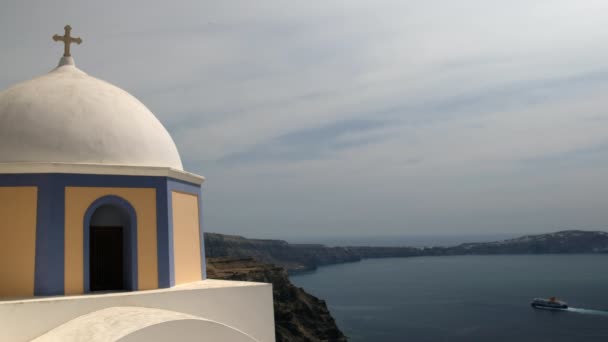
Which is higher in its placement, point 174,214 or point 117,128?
point 117,128

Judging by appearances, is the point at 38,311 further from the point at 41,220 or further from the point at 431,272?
the point at 431,272

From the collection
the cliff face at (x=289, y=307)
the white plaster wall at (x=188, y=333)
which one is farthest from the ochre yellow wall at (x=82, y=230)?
the cliff face at (x=289, y=307)

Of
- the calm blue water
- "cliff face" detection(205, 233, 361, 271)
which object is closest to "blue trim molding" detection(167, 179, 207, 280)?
the calm blue water

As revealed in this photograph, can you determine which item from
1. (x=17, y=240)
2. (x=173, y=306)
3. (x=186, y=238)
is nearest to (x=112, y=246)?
(x=186, y=238)

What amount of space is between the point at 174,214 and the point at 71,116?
1931mm

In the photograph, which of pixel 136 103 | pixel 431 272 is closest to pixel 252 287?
pixel 136 103

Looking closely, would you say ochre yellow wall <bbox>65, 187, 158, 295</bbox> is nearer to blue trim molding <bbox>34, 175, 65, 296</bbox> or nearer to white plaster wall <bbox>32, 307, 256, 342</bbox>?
blue trim molding <bbox>34, 175, 65, 296</bbox>

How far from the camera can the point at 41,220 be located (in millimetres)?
6473

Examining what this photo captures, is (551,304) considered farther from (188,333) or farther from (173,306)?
(188,333)

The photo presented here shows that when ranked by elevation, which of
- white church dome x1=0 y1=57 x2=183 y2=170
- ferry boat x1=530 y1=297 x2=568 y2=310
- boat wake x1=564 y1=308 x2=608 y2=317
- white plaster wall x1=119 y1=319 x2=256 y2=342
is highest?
white church dome x1=0 y1=57 x2=183 y2=170

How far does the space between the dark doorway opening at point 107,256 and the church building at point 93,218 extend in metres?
0.01

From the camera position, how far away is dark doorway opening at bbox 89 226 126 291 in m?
7.09

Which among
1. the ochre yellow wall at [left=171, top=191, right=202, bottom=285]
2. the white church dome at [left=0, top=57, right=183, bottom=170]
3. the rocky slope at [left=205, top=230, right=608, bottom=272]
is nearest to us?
the white church dome at [left=0, top=57, right=183, bottom=170]

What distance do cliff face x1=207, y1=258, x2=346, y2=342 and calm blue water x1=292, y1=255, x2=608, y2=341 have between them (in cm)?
444
